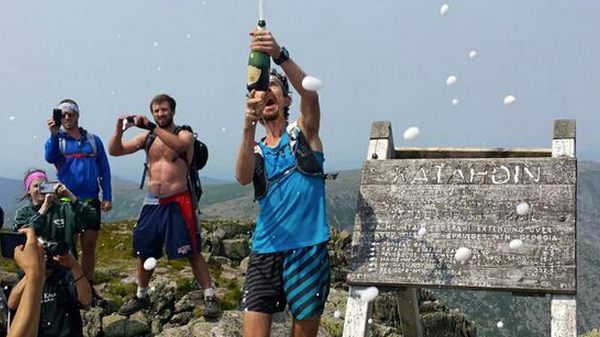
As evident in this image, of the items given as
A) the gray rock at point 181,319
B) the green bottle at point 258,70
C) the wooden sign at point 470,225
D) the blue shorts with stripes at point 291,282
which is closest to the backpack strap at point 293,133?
the green bottle at point 258,70

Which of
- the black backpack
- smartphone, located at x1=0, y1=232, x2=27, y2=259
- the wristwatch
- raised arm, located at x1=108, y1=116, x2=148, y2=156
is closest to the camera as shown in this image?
the wristwatch

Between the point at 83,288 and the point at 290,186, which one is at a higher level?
the point at 290,186

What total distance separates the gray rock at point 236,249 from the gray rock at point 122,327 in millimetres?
8266

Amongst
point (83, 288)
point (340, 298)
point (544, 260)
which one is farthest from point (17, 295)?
point (340, 298)

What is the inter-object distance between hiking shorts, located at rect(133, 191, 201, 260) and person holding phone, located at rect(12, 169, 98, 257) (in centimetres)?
94

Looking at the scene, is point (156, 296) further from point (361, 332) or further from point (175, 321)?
point (361, 332)

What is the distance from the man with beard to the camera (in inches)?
357

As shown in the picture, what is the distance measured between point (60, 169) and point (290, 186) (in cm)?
538

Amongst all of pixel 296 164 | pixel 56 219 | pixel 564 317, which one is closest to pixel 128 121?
pixel 56 219

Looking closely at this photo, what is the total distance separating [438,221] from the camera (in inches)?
238

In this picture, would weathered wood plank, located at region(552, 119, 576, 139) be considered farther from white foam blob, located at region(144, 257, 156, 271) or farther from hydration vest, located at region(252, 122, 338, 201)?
white foam blob, located at region(144, 257, 156, 271)

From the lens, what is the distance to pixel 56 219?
7848 mm

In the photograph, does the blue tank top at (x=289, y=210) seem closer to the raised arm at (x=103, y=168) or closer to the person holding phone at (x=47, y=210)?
the person holding phone at (x=47, y=210)

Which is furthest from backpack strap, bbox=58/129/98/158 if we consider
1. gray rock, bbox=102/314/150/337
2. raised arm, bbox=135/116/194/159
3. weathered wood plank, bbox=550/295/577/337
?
weathered wood plank, bbox=550/295/577/337
